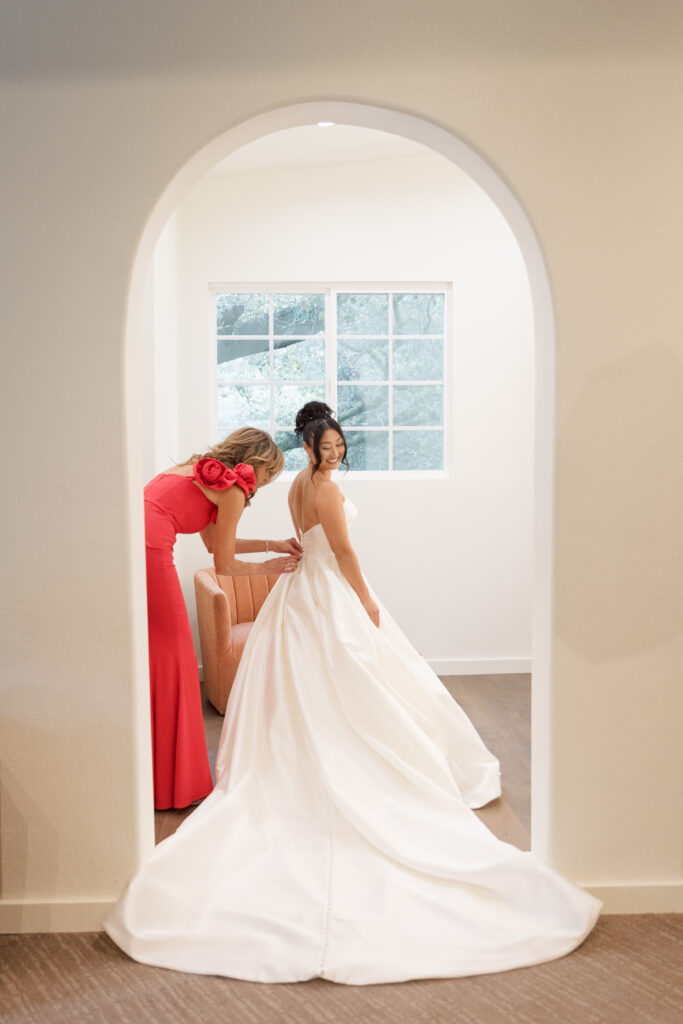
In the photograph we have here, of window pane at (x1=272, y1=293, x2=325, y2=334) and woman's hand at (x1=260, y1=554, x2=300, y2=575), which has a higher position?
window pane at (x1=272, y1=293, x2=325, y2=334)

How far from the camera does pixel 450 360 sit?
5.56 m

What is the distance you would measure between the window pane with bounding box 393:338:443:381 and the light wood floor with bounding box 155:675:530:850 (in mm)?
2014

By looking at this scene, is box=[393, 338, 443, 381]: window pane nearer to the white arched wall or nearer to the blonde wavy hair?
the blonde wavy hair

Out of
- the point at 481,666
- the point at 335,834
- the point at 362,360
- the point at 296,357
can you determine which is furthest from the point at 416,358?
the point at 335,834

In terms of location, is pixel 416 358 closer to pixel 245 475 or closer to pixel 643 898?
pixel 245 475

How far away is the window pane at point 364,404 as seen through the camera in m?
5.64

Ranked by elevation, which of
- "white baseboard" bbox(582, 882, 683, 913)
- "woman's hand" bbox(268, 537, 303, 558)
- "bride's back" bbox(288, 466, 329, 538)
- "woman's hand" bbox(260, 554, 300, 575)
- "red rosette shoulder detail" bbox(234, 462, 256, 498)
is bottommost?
"white baseboard" bbox(582, 882, 683, 913)

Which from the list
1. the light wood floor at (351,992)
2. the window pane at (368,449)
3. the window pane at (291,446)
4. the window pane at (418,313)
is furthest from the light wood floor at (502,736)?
the window pane at (418,313)

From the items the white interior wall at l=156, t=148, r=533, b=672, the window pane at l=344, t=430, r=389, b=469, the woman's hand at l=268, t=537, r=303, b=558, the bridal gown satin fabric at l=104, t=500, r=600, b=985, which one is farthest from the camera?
the window pane at l=344, t=430, r=389, b=469

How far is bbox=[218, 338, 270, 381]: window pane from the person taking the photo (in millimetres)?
5582

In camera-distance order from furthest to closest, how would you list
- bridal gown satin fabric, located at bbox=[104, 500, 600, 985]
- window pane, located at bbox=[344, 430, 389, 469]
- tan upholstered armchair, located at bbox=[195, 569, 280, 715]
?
1. window pane, located at bbox=[344, 430, 389, 469]
2. tan upholstered armchair, located at bbox=[195, 569, 280, 715]
3. bridal gown satin fabric, located at bbox=[104, 500, 600, 985]

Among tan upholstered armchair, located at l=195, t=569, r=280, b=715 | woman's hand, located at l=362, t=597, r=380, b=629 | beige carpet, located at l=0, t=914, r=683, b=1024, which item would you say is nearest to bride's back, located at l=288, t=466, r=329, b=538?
woman's hand, located at l=362, t=597, r=380, b=629

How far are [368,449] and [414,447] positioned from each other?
309mm

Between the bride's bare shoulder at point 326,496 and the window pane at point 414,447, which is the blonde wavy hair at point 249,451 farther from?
the window pane at point 414,447
